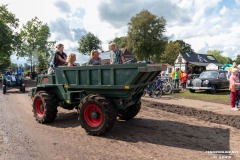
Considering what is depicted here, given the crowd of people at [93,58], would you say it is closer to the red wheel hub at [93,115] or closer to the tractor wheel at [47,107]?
the tractor wheel at [47,107]

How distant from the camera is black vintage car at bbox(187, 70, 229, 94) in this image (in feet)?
54.3

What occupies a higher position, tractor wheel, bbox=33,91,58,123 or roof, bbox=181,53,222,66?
roof, bbox=181,53,222,66

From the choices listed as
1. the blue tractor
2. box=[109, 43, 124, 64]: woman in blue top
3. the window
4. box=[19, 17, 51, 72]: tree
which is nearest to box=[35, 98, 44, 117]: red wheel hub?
box=[109, 43, 124, 64]: woman in blue top

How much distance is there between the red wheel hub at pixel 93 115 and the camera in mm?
6035

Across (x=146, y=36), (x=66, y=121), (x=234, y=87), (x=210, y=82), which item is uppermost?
(x=146, y=36)

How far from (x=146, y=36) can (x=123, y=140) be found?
1845 inches

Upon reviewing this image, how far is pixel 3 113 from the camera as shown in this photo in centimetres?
889

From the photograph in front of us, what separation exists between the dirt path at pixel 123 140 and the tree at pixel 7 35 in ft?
93.0

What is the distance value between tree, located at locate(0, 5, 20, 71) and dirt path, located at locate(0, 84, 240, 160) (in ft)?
93.0

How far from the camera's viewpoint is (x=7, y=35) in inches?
1303

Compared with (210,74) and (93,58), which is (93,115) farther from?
(210,74)

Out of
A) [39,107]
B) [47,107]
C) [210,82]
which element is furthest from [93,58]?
[210,82]

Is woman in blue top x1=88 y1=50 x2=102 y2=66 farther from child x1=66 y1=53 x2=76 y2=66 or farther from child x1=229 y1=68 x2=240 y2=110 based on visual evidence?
child x1=229 y1=68 x2=240 y2=110

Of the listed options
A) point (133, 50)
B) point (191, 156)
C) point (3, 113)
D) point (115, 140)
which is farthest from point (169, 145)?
point (133, 50)
